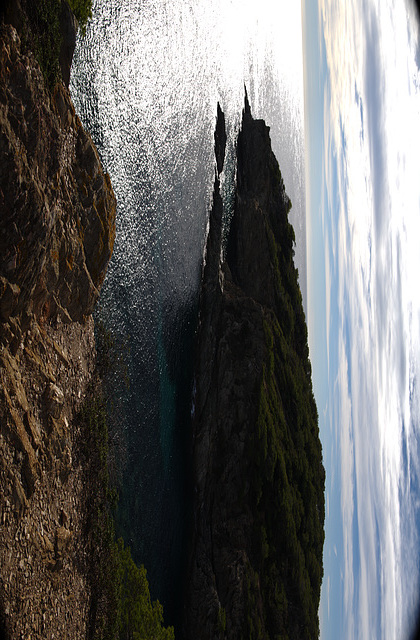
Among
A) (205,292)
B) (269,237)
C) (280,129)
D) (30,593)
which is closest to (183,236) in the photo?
(205,292)

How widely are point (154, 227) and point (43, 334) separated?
16.9 m

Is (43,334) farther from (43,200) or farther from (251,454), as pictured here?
(251,454)

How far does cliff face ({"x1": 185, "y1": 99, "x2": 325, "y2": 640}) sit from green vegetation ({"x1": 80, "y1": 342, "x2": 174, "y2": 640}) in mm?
6197

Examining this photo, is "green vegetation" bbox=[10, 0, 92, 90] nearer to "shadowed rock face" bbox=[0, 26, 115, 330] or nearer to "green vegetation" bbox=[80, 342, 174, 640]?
"shadowed rock face" bbox=[0, 26, 115, 330]

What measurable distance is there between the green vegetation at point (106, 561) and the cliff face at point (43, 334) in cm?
89

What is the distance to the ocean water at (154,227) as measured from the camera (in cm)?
2697

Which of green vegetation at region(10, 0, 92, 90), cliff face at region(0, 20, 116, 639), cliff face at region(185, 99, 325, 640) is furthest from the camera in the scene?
cliff face at region(185, 99, 325, 640)

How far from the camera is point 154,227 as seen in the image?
32.5 meters

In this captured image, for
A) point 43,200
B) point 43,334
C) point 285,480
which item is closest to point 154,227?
point 43,334

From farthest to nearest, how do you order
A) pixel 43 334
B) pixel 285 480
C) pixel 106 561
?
pixel 285 480
pixel 106 561
pixel 43 334

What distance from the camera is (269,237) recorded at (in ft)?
143

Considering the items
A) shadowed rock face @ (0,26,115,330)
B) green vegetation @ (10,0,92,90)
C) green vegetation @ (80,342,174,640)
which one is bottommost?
green vegetation @ (80,342,174,640)

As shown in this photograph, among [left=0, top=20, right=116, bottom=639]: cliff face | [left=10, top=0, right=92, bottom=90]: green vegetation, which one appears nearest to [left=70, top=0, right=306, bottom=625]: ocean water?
[left=0, top=20, right=116, bottom=639]: cliff face

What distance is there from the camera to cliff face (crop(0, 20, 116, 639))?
13.3 m
